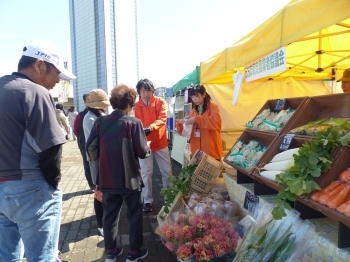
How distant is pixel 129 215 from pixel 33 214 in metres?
1.14

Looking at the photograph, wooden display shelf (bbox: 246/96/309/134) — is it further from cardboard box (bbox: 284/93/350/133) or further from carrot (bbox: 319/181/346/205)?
carrot (bbox: 319/181/346/205)

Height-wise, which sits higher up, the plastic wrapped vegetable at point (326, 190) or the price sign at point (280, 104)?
the price sign at point (280, 104)

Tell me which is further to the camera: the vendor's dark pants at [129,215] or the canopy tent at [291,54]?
the vendor's dark pants at [129,215]

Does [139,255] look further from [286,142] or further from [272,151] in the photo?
[286,142]

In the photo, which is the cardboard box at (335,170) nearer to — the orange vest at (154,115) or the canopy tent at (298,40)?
the canopy tent at (298,40)

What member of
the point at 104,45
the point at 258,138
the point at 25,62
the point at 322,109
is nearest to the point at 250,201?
the point at 258,138

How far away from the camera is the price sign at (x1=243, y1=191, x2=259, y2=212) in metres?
2.01

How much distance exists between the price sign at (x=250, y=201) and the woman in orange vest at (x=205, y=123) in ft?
4.60

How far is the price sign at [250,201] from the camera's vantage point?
2.01 m

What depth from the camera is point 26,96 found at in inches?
57.1

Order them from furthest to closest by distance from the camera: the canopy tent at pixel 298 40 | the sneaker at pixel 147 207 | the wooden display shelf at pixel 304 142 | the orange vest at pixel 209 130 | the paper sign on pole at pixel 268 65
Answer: the sneaker at pixel 147 207 < the orange vest at pixel 209 130 < the paper sign on pole at pixel 268 65 < the canopy tent at pixel 298 40 < the wooden display shelf at pixel 304 142

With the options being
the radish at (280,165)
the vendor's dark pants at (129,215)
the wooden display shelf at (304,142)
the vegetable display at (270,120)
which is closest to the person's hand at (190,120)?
the vegetable display at (270,120)

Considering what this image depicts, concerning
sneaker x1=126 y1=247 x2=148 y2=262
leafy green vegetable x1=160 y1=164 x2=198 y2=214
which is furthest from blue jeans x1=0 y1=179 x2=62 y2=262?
leafy green vegetable x1=160 y1=164 x2=198 y2=214

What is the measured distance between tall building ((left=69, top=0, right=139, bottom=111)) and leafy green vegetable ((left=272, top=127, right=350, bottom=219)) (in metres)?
36.5
